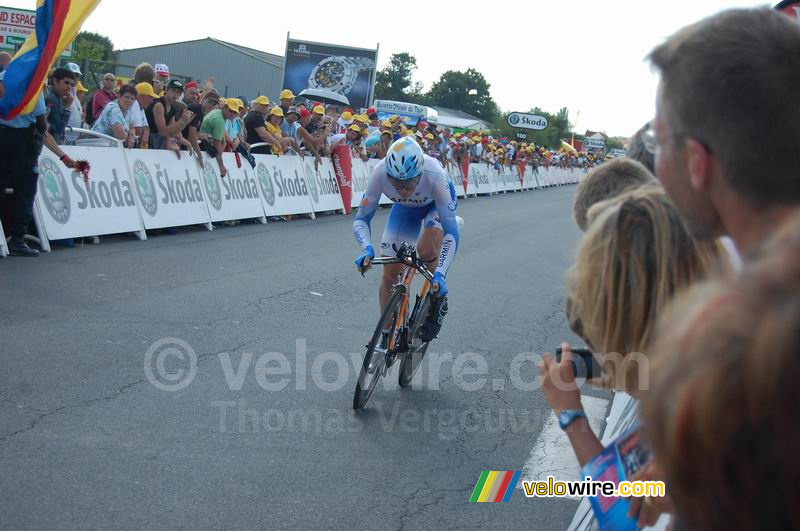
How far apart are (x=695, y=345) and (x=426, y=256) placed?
6.83 meters

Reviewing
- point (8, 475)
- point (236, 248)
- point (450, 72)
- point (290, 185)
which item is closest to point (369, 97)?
point (290, 185)

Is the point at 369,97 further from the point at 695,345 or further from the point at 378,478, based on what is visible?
the point at 695,345

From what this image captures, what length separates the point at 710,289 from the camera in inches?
35.7

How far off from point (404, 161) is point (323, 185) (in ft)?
42.7

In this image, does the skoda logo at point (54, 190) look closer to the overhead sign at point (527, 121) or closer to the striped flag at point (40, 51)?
the striped flag at point (40, 51)

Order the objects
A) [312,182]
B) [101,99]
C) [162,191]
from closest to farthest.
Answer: [162,191] < [101,99] < [312,182]

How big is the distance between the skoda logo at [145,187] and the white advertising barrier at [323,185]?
17.6 feet

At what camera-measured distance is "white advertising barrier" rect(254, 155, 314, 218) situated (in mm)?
16922

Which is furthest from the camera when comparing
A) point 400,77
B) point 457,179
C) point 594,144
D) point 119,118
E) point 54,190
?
point 400,77

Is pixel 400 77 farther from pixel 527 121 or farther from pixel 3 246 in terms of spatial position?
pixel 3 246

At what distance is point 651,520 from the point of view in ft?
6.75

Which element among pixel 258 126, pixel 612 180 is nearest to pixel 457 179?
pixel 258 126

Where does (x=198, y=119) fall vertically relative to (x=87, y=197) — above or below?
above

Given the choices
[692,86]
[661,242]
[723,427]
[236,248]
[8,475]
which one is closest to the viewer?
[723,427]
